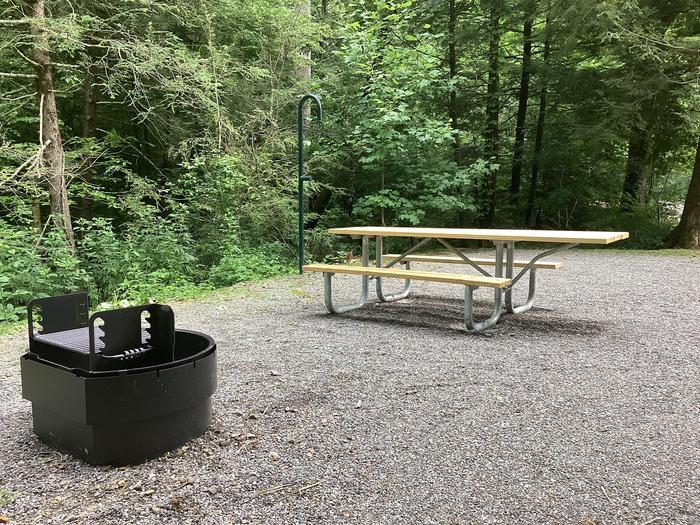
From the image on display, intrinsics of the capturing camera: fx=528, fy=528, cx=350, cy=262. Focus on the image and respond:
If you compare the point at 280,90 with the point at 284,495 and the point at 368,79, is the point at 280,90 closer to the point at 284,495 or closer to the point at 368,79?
the point at 368,79

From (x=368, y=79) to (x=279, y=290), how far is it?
561cm

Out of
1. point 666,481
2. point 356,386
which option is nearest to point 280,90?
point 356,386

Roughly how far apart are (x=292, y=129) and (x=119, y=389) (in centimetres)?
771

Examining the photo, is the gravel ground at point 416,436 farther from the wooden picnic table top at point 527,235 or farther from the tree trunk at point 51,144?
the tree trunk at point 51,144

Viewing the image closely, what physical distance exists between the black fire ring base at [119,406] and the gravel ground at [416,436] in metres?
0.07

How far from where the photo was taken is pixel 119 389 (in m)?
2.09

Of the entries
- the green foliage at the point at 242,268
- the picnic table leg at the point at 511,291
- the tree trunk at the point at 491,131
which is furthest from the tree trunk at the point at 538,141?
the picnic table leg at the point at 511,291

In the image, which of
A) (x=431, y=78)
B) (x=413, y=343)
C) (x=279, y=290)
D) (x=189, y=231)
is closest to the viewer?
(x=413, y=343)

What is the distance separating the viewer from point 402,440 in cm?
237

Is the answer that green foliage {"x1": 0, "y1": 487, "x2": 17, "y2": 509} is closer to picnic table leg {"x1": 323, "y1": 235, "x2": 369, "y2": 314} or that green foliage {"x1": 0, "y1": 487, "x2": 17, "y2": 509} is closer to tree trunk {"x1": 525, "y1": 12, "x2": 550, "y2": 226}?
picnic table leg {"x1": 323, "y1": 235, "x2": 369, "y2": 314}

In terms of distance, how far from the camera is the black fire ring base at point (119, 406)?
82.2 inches

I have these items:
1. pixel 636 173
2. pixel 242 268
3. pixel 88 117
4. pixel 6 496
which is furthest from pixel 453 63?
pixel 6 496

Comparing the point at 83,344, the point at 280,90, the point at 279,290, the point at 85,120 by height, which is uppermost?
the point at 280,90

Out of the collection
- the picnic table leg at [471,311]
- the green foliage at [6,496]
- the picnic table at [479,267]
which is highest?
the picnic table at [479,267]
